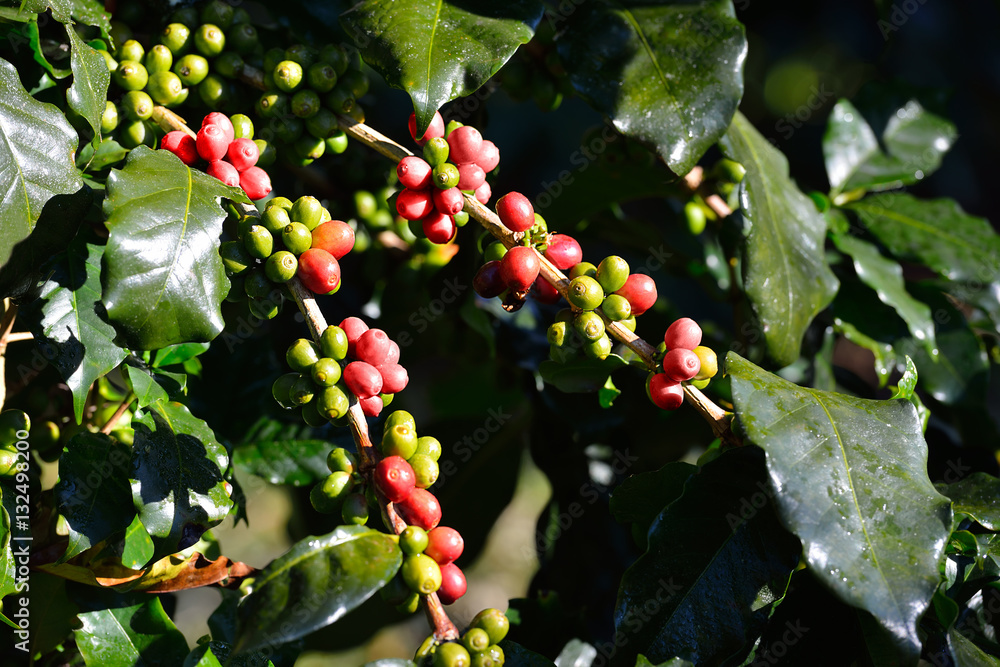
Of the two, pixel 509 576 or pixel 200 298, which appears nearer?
pixel 200 298

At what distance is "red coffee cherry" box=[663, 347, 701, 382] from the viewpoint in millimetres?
733

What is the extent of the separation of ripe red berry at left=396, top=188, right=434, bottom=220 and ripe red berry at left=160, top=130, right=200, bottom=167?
0.77ft

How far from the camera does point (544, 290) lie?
0.87 metres

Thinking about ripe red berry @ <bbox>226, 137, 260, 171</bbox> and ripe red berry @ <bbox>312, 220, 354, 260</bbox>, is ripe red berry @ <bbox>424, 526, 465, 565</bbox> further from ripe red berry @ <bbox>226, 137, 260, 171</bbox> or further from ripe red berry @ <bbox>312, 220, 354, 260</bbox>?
ripe red berry @ <bbox>226, 137, 260, 171</bbox>

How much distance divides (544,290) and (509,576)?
2.01 m

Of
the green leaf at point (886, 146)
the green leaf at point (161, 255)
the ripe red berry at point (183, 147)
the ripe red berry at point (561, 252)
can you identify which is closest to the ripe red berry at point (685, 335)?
the ripe red berry at point (561, 252)

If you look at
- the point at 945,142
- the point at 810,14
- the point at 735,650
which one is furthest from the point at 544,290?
the point at 810,14

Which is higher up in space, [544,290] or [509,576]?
[544,290]

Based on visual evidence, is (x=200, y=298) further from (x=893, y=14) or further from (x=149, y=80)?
(x=893, y=14)

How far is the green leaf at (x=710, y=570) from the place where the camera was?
0.78 meters

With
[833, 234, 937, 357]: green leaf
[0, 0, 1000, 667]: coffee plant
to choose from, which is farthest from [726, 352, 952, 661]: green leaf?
[833, 234, 937, 357]: green leaf

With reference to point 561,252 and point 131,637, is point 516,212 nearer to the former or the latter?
point 561,252

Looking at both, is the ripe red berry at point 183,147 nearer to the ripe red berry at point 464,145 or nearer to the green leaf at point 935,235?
the ripe red berry at point 464,145

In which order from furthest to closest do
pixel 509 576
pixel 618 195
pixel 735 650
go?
pixel 509 576, pixel 618 195, pixel 735 650
